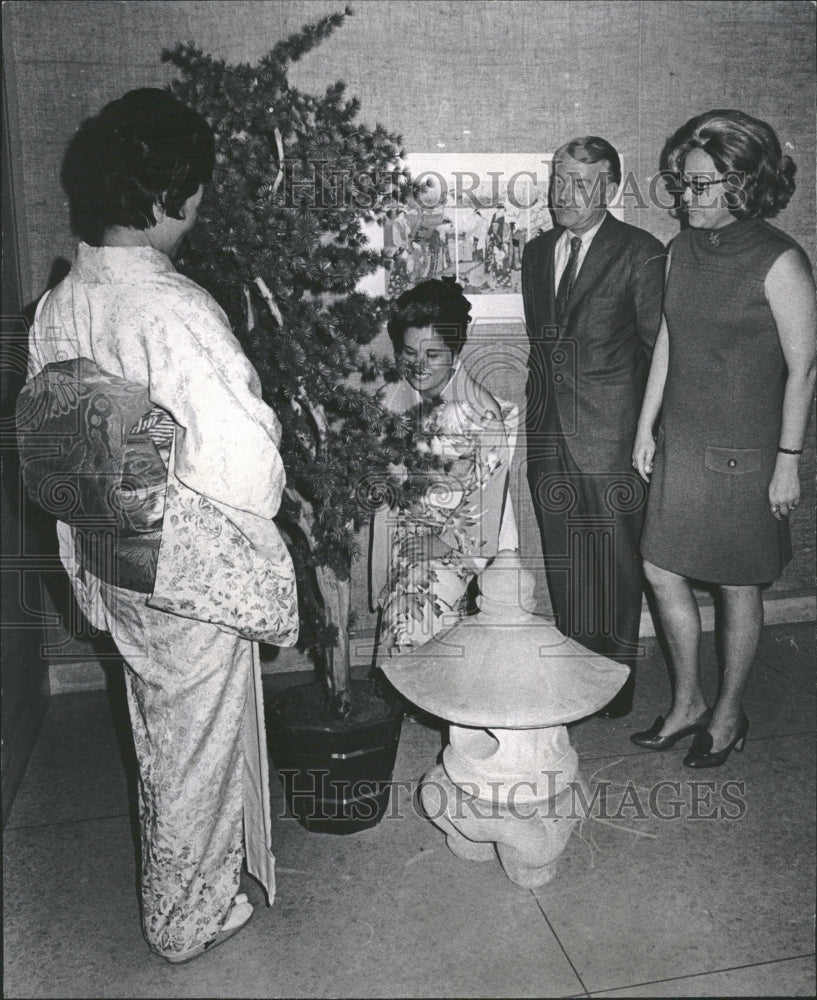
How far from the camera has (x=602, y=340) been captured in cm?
295

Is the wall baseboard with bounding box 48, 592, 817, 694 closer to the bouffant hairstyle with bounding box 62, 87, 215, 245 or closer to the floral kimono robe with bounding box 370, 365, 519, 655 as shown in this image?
the floral kimono robe with bounding box 370, 365, 519, 655

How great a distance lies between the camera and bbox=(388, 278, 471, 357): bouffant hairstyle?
2.68m

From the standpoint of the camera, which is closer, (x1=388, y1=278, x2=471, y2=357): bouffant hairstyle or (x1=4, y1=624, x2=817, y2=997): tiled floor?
(x1=4, y1=624, x2=817, y2=997): tiled floor

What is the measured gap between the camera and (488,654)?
6.51 feet

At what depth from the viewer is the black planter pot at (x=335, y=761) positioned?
2.27 metres

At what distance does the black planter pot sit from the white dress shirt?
1.57 m

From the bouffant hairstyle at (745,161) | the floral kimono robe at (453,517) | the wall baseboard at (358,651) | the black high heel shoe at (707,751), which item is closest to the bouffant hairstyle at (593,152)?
the bouffant hairstyle at (745,161)

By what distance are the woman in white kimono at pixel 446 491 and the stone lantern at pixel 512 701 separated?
0.59 m

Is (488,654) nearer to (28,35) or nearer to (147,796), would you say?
(147,796)

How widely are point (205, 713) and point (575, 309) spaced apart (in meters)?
1.87

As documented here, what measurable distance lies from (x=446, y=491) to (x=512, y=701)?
2.96 feet

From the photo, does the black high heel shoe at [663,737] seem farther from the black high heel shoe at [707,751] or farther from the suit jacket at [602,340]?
the suit jacket at [602,340]

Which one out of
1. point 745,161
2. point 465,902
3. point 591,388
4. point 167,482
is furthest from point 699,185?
point 465,902

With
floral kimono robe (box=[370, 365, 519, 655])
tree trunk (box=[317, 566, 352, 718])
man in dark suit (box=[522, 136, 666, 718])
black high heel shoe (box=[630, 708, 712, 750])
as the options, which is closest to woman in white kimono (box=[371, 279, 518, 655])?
floral kimono robe (box=[370, 365, 519, 655])
